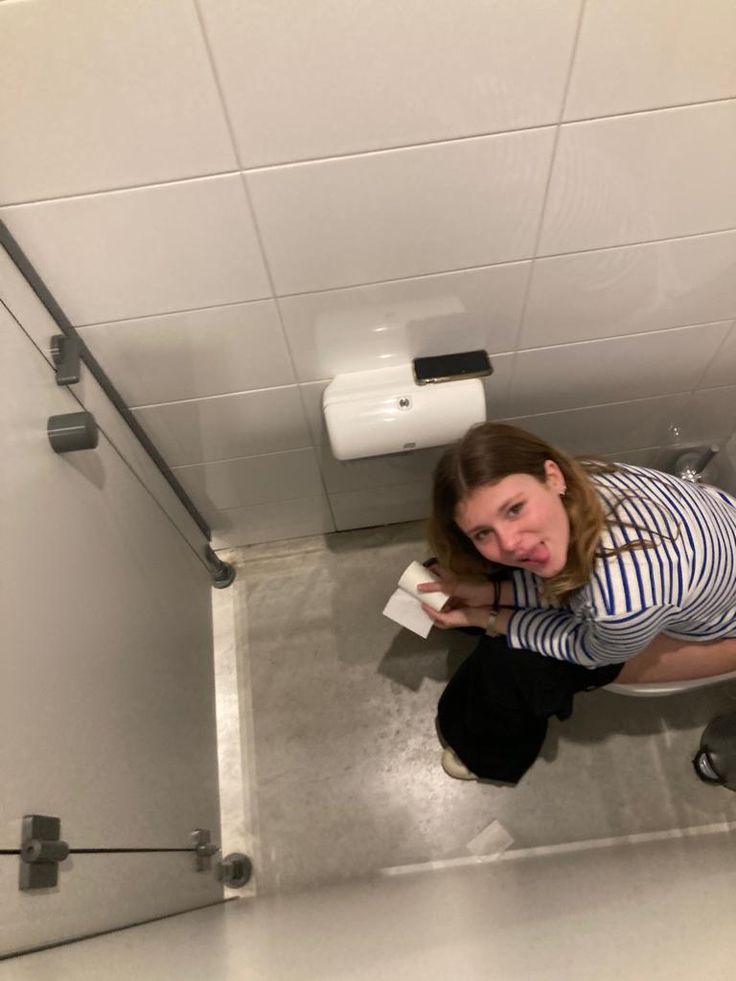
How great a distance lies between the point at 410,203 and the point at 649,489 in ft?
1.87

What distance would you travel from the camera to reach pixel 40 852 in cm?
63

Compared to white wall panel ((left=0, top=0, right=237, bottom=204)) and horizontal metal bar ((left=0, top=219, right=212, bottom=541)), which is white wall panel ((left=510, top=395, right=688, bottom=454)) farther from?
white wall panel ((left=0, top=0, right=237, bottom=204))

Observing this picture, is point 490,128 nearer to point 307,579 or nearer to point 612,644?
point 612,644

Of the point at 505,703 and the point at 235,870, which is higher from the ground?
the point at 505,703

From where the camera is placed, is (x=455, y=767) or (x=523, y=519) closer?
(x=523, y=519)

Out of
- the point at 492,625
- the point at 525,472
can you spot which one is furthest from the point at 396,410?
the point at 492,625

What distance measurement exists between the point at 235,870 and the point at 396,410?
101 cm

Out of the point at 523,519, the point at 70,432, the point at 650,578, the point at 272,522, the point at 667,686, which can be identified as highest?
the point at 272,522

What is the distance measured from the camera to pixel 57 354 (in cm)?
89

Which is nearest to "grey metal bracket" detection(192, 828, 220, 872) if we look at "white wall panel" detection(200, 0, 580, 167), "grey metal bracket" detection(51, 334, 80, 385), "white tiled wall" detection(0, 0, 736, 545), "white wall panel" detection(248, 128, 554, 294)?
"white tiled wall" detection(0, 0, 736, 545)

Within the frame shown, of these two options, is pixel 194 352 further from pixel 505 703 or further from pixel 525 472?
pixel 505 703

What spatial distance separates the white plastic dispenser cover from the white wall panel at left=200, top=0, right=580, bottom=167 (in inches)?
15.7

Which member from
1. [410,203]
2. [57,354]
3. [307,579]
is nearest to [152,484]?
[57,354]

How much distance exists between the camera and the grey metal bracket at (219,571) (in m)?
1.59
